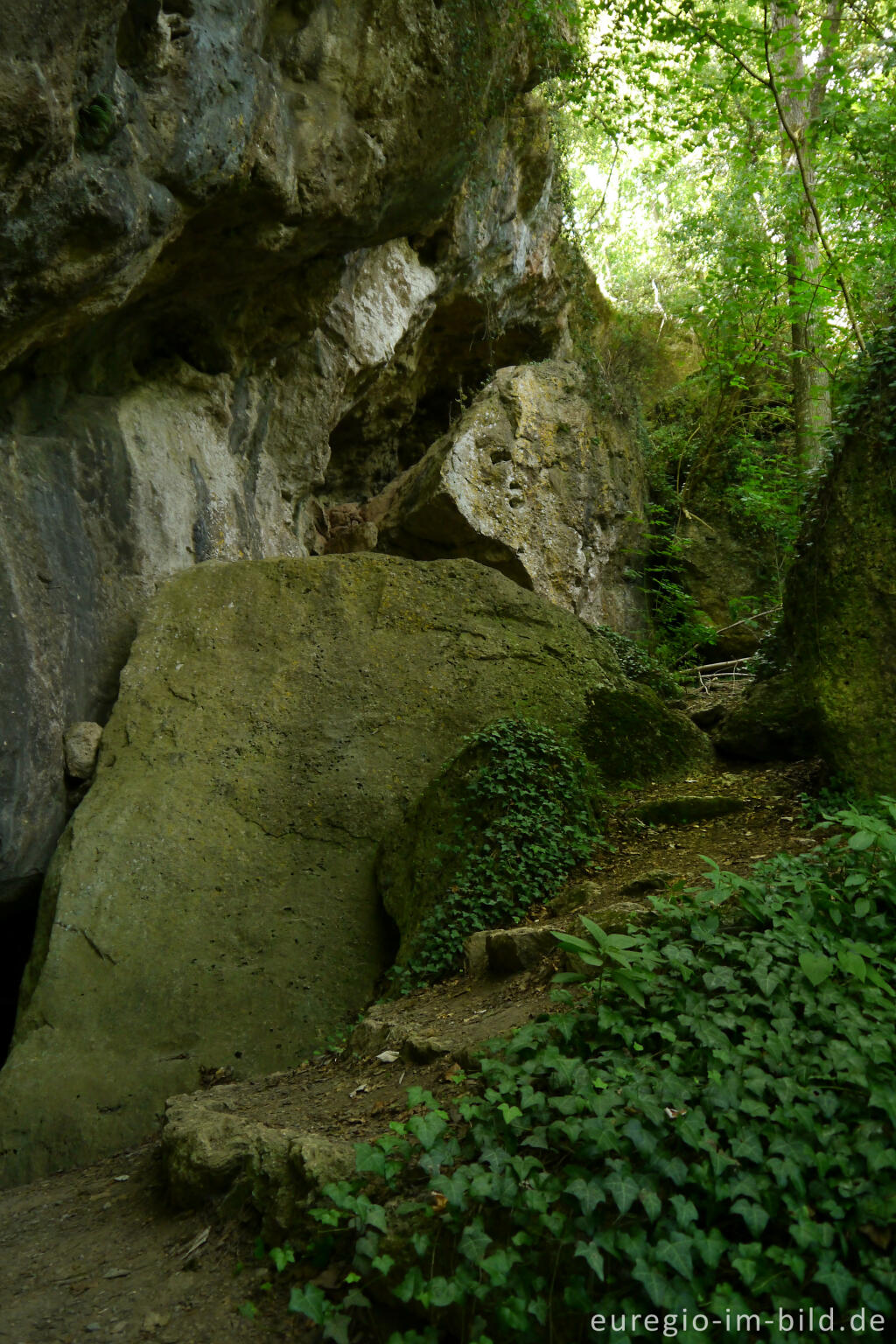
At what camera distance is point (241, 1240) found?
9.12ft

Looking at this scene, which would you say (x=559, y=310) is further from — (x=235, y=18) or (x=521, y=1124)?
(x=521, y=1124)

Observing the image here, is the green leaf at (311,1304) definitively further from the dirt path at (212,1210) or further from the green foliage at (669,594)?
the green foliage at (669,594)

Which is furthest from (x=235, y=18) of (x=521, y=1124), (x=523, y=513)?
(x=521, y=1124)

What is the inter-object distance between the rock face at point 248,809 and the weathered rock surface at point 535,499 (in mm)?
3059

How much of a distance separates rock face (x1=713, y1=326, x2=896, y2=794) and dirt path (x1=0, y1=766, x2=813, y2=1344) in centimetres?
57

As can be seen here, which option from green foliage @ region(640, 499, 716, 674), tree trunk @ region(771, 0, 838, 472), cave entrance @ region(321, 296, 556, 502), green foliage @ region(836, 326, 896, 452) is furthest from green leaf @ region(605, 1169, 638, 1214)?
cave entrance @ region(321, 296, 556, 502)

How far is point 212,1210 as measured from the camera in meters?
3.00

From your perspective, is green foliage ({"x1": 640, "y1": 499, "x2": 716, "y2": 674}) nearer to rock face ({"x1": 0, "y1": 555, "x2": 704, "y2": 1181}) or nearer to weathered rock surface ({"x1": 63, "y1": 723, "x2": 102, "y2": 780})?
rock face ({"x1": 0, "y1": 555, "x2": 704, "y2": 1181})

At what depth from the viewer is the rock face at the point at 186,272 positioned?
15.5 feet

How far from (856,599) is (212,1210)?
4.34 meters

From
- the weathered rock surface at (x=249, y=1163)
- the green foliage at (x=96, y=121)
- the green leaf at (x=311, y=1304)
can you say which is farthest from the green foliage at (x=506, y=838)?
the green foliage at (x=96, y=121)

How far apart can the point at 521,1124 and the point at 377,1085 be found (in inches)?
48.5

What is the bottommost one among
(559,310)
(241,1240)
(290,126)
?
(241,1240)

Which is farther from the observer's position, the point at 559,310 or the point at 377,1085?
the point at 559,310
